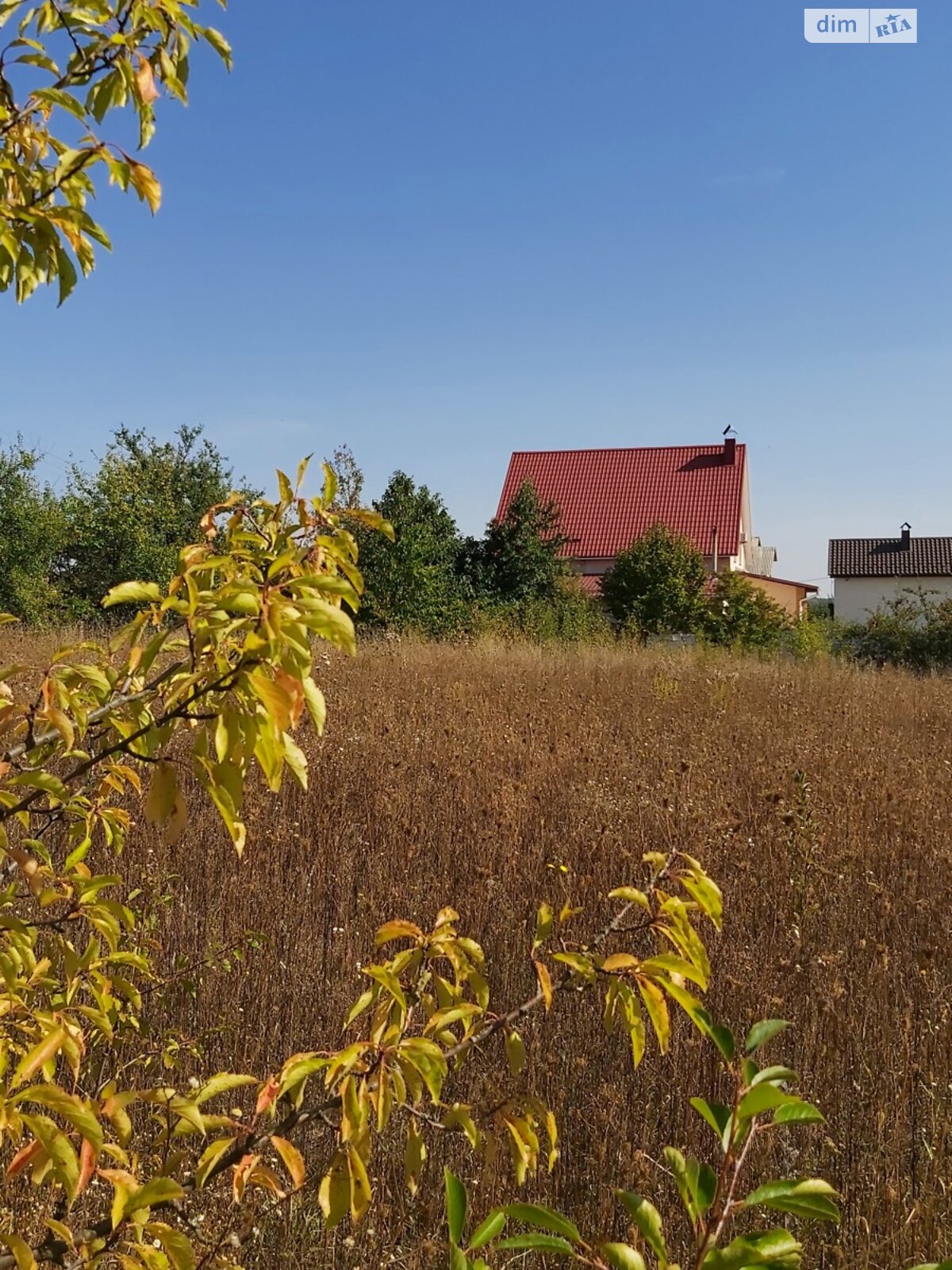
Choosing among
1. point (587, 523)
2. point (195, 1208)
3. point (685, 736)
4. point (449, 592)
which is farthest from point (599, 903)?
point (587, 523)

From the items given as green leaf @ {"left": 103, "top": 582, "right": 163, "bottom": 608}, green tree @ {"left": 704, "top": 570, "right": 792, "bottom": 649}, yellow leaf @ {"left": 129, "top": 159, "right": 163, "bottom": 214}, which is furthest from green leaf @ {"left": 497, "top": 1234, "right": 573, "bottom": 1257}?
green tree @ {"left": 704, "top": 570, "right": 792, "bottom": 649}

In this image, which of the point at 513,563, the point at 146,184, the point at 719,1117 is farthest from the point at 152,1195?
the point at 513,563

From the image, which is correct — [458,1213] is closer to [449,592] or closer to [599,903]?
[599,903]

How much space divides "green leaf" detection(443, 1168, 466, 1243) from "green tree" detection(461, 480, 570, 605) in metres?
18.5

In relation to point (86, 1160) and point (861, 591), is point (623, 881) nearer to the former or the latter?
point (86, 1160)

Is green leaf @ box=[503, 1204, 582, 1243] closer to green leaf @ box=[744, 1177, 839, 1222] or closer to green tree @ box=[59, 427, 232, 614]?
green leaf @ box=[744, 1177, 839, 1222]

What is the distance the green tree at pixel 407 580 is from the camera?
1683cm

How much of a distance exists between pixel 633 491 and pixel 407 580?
18.2 meters

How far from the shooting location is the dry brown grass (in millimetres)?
2383

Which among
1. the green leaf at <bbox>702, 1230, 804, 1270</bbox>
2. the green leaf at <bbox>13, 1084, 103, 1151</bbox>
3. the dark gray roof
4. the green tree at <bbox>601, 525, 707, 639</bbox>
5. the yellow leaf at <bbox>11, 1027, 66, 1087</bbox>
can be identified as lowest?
the green leaf at <bbox>13, 1084, 103, 1151</bbox>

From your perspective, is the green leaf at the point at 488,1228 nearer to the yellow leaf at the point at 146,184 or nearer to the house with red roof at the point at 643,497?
the yellow leaf at the point at 146,184

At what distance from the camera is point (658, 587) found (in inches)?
723

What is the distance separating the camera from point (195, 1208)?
2215 millimetres

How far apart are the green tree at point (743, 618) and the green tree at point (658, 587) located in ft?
1.27
